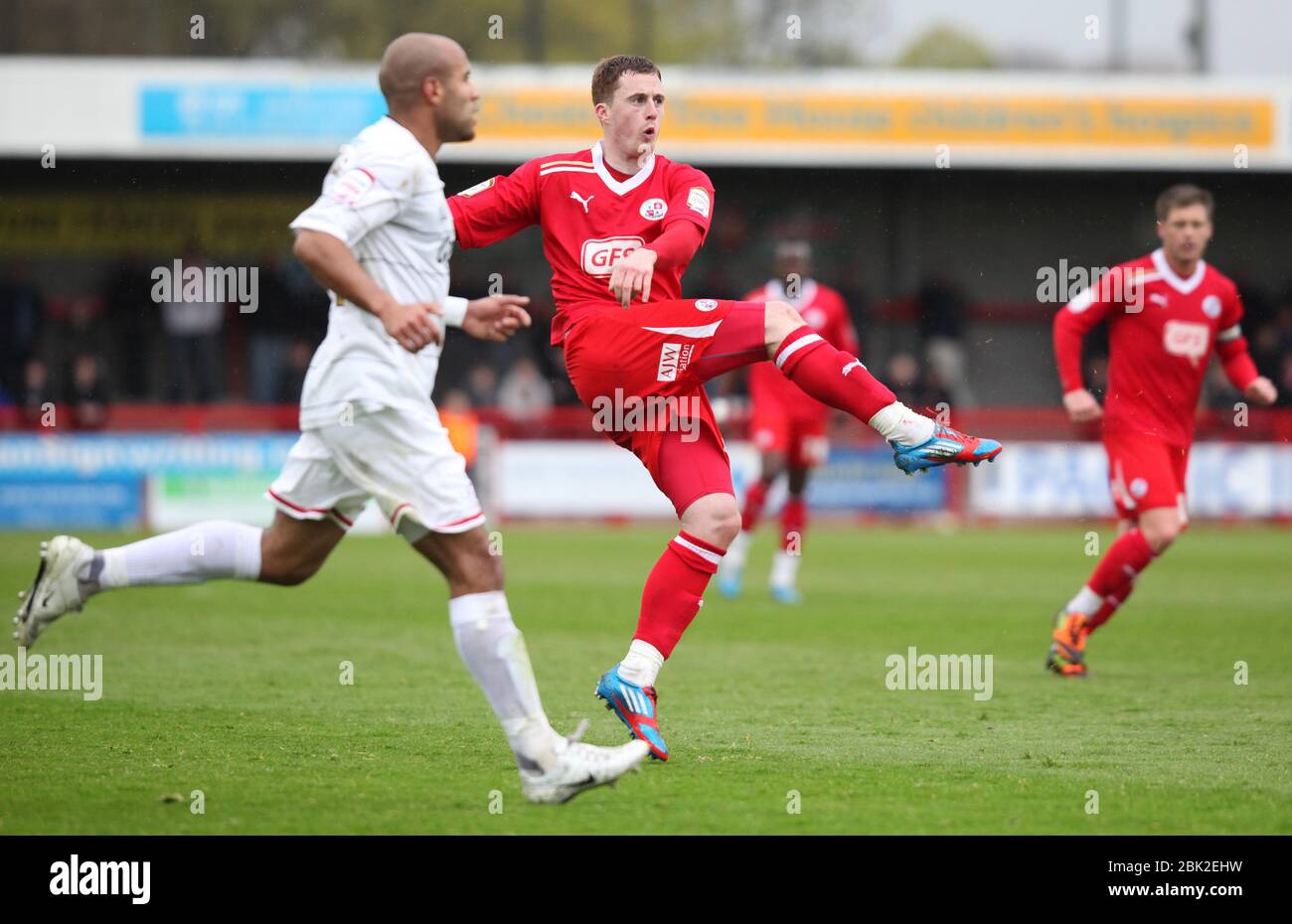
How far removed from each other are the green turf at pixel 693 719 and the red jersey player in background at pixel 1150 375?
0.59 meters

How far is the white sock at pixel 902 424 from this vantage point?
19.1ft

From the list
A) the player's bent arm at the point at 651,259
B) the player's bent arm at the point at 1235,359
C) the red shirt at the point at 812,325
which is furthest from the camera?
the red shirt at the point at 812,325

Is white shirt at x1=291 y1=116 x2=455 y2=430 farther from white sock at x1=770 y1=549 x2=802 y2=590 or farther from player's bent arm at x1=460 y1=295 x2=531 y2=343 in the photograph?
white sock at x1=770 y1=549 x2=802 y2=590

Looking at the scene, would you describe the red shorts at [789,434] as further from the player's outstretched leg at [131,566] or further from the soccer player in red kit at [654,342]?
the player's outstretched leg at [131,566]

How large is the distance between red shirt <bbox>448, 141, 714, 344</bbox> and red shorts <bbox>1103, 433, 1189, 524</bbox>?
3.44 metres

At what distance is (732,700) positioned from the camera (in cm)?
757

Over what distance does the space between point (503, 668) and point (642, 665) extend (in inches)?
47.9

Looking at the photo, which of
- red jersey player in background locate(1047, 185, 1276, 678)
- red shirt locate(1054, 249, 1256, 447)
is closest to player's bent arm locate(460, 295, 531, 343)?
red jersey player in background locate(1047, 185, 1276, 678)

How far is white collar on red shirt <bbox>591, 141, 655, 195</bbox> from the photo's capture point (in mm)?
6379

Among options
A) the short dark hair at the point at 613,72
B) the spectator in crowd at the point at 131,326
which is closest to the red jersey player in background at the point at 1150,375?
the short dark hair at the point at 613,72

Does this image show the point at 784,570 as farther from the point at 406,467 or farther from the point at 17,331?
the point at 17,331

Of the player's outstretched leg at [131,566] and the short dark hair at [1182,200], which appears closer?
the player's outstretched leg at [131,566]

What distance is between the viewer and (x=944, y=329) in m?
25.2
